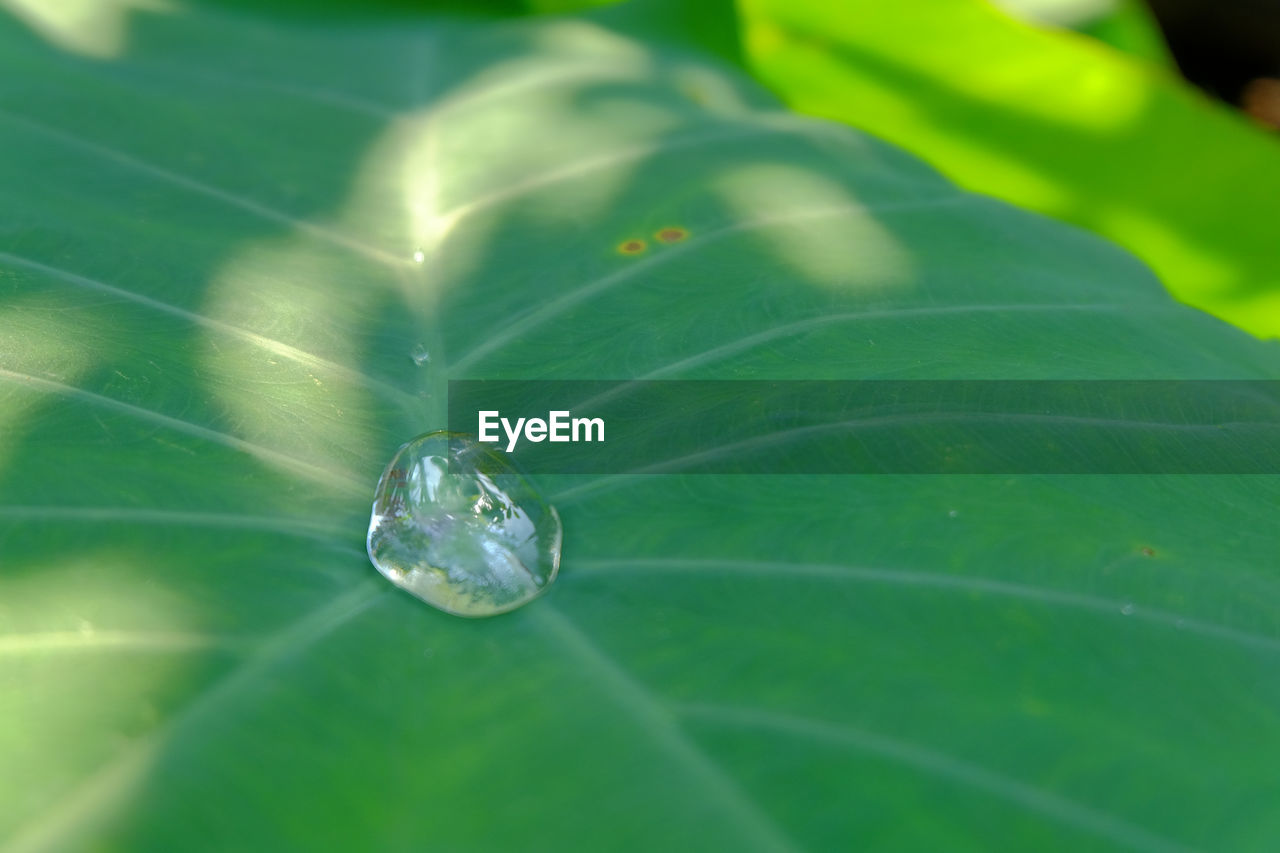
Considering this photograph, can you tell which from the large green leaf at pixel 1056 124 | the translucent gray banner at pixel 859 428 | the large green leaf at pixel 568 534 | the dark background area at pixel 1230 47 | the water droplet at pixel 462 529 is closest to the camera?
the large green leaf at pixel 568 534

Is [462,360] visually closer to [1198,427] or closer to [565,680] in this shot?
[565,680]

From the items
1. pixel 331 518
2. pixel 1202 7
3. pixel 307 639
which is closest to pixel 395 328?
pixel 331 518

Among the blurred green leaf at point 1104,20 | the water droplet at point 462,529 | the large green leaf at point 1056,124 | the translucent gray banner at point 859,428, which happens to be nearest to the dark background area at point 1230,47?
the blurred green leaf at point 1104,20

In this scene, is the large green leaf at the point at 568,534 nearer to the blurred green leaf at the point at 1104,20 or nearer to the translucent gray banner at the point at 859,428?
the translucent gray banner at the point at 859,428

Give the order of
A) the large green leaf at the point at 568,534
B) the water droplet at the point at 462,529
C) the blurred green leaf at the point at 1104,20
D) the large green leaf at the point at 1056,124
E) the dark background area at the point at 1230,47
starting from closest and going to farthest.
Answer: the large green leaf at the point at 568,534 → the water droplet at the point at 462,529 → the large green leaf at the point at 1056,124 → the blurred green leaf at the point at 1104,20 → the dark background area at the point at 1230,47

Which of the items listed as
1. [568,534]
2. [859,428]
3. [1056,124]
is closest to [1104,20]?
[1056,124]

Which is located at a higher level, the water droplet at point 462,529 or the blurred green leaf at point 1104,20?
the blurred green leaf at point 1104,20

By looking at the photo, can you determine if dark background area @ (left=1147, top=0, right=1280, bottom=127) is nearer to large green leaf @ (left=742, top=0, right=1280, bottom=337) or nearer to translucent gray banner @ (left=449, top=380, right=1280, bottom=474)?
large green leaf @ (left=742, top=0, right=1280, bottom=337)

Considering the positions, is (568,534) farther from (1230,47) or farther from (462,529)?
(1230,47)
